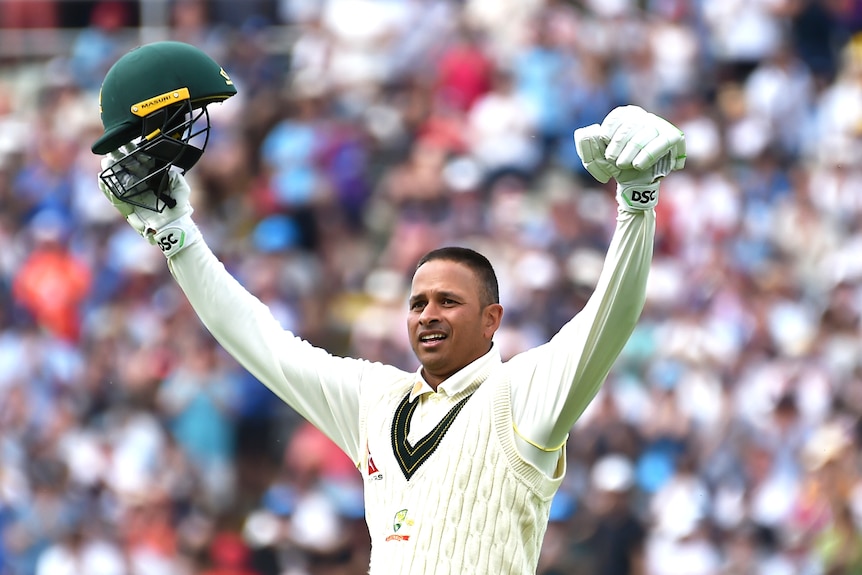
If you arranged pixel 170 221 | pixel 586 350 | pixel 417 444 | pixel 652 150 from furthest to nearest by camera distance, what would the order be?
pixel 170 221
pixel 417 444
pixel 586 350
pixel 652 150

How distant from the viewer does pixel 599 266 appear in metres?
12.1

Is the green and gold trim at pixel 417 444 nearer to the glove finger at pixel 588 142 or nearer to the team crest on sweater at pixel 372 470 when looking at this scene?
the team crest on sweater at pixel 372 470

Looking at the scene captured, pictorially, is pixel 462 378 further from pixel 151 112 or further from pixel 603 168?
pixel 151 112

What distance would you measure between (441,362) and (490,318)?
24cm

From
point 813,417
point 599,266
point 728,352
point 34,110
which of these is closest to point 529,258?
point 599,266

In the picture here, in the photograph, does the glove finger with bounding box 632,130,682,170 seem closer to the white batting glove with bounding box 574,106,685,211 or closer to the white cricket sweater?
the white batting glove with bounding box 574,106,685,211

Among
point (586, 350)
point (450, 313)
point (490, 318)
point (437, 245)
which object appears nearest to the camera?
point (586, 350)

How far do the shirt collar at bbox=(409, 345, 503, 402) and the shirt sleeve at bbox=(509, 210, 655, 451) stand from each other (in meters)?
0.12

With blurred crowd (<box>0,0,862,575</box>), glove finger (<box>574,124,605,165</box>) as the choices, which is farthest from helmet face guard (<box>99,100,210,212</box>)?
blurred crowd (<box>0,0,862,575</box>)

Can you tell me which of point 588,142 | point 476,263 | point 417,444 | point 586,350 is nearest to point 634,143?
point 588,142

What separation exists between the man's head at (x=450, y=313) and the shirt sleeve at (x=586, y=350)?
189mm

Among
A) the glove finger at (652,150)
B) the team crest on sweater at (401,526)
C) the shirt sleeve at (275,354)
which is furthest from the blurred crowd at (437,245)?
the glove finger at (652,150)

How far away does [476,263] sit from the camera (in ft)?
17.3

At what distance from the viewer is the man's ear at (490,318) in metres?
5.24
